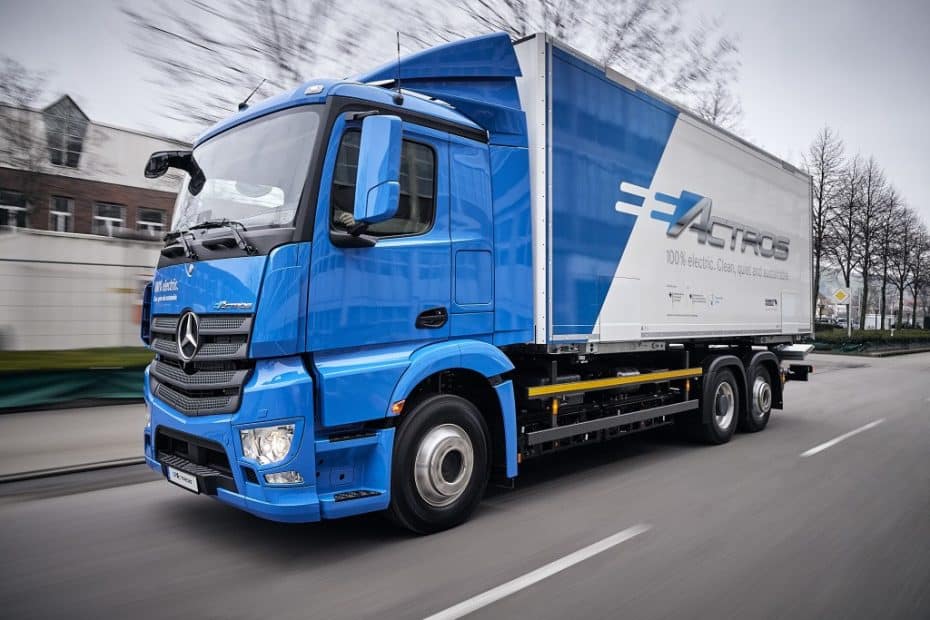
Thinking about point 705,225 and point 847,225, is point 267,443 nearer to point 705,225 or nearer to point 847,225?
point 705,225

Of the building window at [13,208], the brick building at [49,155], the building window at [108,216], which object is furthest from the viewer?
the building window at [108,216]

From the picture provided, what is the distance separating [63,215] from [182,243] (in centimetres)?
2638

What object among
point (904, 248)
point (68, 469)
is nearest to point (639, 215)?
point (68, 469)

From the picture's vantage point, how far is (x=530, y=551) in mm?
4141

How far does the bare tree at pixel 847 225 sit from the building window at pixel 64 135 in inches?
1222

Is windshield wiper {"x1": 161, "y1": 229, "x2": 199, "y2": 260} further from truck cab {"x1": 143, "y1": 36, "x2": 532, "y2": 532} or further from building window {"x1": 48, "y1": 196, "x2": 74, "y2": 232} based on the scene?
building window {"x1": 48, "y1": 196, "x2": 74, "y2": 232}

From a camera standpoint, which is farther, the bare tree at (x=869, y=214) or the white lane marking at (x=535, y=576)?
the bare tree at (x=869, y=214)

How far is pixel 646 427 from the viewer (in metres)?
6.85

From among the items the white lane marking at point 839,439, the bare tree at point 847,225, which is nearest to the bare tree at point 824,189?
the bare tree at point 847,225

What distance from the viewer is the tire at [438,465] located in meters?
4.17

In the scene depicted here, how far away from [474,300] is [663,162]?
3058 millimetres

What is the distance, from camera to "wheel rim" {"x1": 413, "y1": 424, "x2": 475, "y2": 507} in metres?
4.29

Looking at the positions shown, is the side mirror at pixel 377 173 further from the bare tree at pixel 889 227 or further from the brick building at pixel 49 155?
the bare tree at pixel 889 227

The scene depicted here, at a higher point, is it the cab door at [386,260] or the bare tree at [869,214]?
the bare tree at [869,214]
